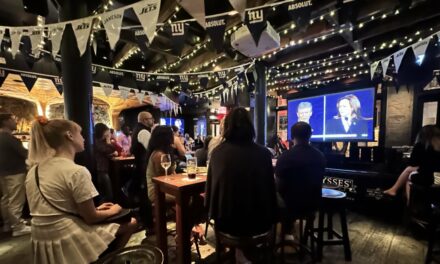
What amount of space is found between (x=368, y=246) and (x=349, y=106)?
222 centimetres

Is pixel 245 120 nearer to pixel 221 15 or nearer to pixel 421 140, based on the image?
pixel 221 15

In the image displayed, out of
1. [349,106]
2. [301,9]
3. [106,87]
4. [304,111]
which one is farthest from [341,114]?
[106,87]

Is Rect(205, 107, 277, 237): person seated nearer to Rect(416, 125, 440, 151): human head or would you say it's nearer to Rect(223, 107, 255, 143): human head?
Rect(223, 107, 255, 143): human head

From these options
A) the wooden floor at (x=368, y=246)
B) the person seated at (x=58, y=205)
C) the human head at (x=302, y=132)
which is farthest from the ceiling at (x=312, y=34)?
the wooden floor at (x=368, y=246)

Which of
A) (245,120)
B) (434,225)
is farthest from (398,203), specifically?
(245,120)

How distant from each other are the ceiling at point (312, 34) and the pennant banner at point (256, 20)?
0.76 feet

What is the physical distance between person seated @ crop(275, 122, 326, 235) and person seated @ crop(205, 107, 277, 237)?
1.40 feet

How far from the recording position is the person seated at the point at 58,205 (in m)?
1.37

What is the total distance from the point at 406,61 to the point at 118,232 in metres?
5.63

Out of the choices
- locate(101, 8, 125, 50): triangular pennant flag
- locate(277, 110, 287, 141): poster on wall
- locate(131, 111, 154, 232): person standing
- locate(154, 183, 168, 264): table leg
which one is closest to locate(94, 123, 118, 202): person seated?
locate(131, 111, 154, 232): person standing

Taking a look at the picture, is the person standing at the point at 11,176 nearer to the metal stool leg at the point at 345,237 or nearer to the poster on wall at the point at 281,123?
the metal stool leg at the point at 345,237

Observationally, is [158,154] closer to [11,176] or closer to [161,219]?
[161,219]

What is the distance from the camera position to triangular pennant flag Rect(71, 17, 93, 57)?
7.99ft

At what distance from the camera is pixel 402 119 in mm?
5734
